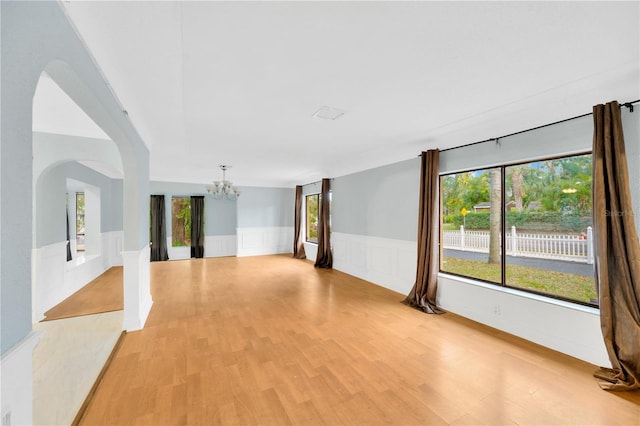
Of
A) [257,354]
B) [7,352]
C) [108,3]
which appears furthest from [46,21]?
[257,354]

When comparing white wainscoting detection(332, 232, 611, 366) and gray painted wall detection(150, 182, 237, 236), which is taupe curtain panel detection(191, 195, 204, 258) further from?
white wainscoting detection(332, 232, 611, 366)

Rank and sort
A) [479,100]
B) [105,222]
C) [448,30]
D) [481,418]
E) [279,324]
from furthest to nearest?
1. [105,222]
2. [279,324]
3. [479,100]
4. [481,418]
5. [448,30]

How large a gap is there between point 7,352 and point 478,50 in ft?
9.46

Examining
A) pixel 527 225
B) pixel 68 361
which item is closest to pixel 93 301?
pixel 68 361

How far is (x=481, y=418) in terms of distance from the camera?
73.5 inches

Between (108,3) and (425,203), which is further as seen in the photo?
(425,203)

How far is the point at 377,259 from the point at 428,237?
1.51 metres

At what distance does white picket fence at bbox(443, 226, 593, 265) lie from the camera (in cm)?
288

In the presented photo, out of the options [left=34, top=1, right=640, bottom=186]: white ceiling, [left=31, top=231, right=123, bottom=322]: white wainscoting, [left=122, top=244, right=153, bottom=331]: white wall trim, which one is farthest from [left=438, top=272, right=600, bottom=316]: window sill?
[left=31, top=231, right=123, bottom=322]: white wainscoting

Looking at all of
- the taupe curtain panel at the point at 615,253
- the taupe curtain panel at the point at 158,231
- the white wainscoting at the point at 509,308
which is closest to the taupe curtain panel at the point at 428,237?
the white wainscoting at the point at 509,308

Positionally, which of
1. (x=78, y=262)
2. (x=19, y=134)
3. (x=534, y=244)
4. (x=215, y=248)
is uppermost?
(x=19, y=134)

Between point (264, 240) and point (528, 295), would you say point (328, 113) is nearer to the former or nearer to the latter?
point (528, 295)

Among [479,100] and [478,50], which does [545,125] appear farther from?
[478,50]

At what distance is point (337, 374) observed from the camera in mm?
2361
